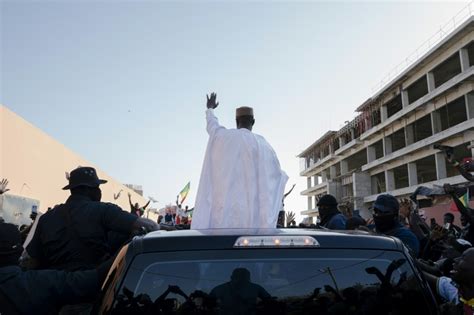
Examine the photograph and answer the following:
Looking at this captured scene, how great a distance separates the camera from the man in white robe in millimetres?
4391

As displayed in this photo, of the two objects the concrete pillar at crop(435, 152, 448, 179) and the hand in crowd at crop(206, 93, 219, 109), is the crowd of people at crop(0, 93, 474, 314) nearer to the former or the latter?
the hand in crowd at crop(206, 93, 219, 109)

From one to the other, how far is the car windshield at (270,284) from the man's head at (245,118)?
9.31ft

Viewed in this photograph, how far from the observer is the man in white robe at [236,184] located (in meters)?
4.39

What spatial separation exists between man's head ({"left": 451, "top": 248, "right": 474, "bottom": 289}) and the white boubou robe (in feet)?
6.08

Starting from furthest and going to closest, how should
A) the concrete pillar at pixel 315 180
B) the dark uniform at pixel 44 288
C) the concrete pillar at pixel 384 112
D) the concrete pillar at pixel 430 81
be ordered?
the concrete pillar at pixel 315 180, the concrete pillar at pixel 384 112, the concrete pillar at pixel 430 81, the dark uniform at pixel 44 288

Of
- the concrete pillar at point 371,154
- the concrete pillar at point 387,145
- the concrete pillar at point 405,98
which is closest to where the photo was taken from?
the concrete pillar at point 405,98

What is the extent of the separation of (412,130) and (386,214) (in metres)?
47.0

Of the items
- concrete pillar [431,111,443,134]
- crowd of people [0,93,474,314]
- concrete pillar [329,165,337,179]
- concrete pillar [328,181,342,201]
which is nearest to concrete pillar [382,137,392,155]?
concrete pillar [431,111,443,134]

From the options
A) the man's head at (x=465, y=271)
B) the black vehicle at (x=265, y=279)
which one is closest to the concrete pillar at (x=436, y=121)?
the man's head at (x=465, y=271)

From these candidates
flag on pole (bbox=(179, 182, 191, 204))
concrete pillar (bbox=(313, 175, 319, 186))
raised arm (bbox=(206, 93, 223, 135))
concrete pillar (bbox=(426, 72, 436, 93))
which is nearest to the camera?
raised arm (bbox=(206, 93, 223, 135))

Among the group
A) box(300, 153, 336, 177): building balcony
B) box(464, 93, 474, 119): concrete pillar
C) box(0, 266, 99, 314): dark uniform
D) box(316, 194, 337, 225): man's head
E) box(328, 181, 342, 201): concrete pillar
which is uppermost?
box(300, 153, 336, 177): building balcony

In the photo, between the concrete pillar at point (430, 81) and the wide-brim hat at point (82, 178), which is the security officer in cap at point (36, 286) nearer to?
the wide-brim hat at point (82, 178)

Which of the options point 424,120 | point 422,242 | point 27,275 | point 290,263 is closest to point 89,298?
point 27,275

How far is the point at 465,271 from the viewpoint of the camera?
287 cm
